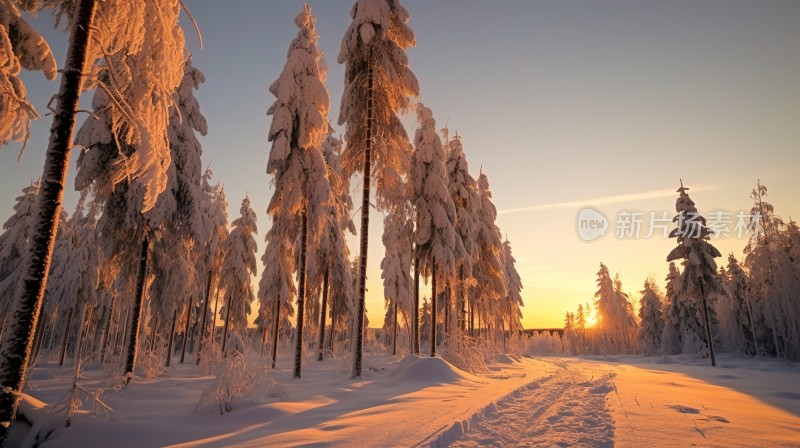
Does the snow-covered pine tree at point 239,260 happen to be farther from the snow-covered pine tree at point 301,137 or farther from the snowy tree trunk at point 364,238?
the snowy tree trunk at point 364,238

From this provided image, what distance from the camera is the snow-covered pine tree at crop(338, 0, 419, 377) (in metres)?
14.5

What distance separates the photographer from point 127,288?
15.6 meters

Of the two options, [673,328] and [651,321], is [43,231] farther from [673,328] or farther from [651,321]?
[651,321]

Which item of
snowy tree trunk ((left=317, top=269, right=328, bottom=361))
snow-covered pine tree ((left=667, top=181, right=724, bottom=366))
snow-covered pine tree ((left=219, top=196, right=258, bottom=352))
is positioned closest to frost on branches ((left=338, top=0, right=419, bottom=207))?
snowy tree trunk ((left=317, top=269, right=328, bottom=361))

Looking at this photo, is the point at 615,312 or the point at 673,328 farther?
the point at 615,312

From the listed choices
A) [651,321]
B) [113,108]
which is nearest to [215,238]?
[113,108]

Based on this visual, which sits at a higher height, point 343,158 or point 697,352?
point 343,158

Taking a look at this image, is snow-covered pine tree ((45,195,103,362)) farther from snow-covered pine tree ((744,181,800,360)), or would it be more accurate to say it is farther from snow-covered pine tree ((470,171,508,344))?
snow-covered pine tree ((744,181,800,360))

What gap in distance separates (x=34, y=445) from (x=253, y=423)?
285 cm

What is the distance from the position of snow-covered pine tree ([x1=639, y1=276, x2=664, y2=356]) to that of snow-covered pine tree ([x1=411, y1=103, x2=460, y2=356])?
4735 centimetres

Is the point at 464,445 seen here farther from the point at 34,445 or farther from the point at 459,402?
the point at 34,445

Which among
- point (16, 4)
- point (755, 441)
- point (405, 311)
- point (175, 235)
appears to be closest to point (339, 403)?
point (755, 441)

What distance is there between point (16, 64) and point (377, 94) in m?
11.6

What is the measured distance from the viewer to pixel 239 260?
93.9ft
